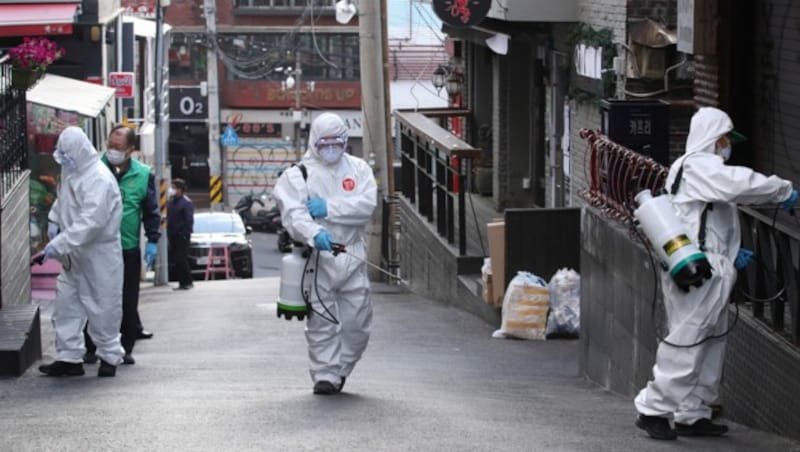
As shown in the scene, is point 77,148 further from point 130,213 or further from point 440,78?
point 440,78

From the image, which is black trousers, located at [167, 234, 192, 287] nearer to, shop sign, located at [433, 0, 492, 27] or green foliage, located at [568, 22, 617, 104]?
shop sign, located at [433, 0, 492, 27]

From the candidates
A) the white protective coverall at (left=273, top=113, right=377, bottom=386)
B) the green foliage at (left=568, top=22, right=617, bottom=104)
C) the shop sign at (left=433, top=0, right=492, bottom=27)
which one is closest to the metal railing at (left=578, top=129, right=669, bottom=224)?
the white protective coverall at (left=273, top=113, right=377, bottom=386)

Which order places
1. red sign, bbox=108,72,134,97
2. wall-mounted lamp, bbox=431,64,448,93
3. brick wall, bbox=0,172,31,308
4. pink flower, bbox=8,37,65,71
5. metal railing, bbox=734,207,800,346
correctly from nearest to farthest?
metal railing, bbox=734,207,800,346
brick wall, bbox=0,172,31,308
pink flower, bbox=8,37,65,71
red sign, bbox=108,72,134,97
wall-mounted lamp, bbox=431,64,448,93

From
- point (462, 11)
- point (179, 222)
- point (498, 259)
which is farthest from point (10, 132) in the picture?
point (179, 222)

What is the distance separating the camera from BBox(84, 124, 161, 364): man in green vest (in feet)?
35.6

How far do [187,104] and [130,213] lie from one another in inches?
1611

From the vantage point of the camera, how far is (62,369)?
33.5ft

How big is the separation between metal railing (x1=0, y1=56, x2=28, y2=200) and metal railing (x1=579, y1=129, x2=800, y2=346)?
5.01 metres

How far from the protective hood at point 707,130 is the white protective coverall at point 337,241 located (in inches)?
92.8

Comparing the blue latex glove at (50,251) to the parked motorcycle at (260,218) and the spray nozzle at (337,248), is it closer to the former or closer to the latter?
the spray nozzle at (337,248)

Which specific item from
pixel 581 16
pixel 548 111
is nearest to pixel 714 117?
pixel 581 16

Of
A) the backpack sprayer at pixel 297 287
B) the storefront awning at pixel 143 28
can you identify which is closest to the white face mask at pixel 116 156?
the backpack sprayer at pixel 297 287

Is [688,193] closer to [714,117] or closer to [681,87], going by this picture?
[714,117]

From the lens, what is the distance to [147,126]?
31.4 m
